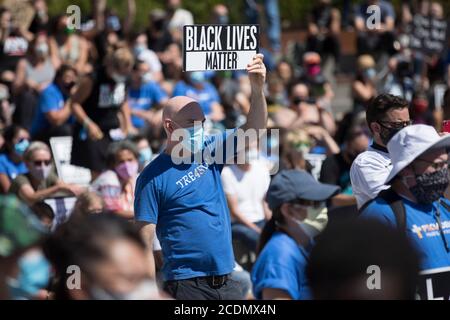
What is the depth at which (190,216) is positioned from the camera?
537 centimetres

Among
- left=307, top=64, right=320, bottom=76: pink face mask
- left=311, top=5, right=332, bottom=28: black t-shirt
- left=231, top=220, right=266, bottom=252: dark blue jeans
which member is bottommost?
left=231, top=220, right=266, bottom=252: dark blue jeans

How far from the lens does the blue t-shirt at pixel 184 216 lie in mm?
5348

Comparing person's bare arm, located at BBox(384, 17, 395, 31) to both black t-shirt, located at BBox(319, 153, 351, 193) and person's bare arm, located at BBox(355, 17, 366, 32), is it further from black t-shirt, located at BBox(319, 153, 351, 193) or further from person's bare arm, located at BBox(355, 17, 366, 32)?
black t-shirt, located at BBox(319, 153, 351, 193)

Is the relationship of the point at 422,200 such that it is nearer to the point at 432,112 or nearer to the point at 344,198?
the point at 344,198

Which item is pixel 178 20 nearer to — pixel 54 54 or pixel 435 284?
pixel 54 54

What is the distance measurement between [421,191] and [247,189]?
466 centimetres

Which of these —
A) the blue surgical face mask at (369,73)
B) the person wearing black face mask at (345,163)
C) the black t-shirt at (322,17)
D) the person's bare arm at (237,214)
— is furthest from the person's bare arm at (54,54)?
the person wearing black face mask at (345,163)

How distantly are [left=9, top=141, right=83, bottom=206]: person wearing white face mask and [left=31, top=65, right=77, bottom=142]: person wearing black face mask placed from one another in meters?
1.76

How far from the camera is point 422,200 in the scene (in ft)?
14.2

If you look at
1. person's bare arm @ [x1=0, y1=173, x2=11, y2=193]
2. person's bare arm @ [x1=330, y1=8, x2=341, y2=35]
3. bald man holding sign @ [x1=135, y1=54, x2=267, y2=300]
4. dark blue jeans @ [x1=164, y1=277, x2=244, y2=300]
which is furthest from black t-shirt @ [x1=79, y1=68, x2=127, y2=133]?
person's bare arm @ [x1=330, y1=8, x2=341, y2=35]

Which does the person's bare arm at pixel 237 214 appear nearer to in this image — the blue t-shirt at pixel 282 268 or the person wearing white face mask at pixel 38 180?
the person wearing white face mask at pixel 38 180

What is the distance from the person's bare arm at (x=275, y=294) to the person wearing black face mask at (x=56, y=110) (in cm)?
645

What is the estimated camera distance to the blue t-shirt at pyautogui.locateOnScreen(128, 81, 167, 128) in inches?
460

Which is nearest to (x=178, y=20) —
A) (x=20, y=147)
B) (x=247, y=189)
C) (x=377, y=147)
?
(x=20, y=147)
